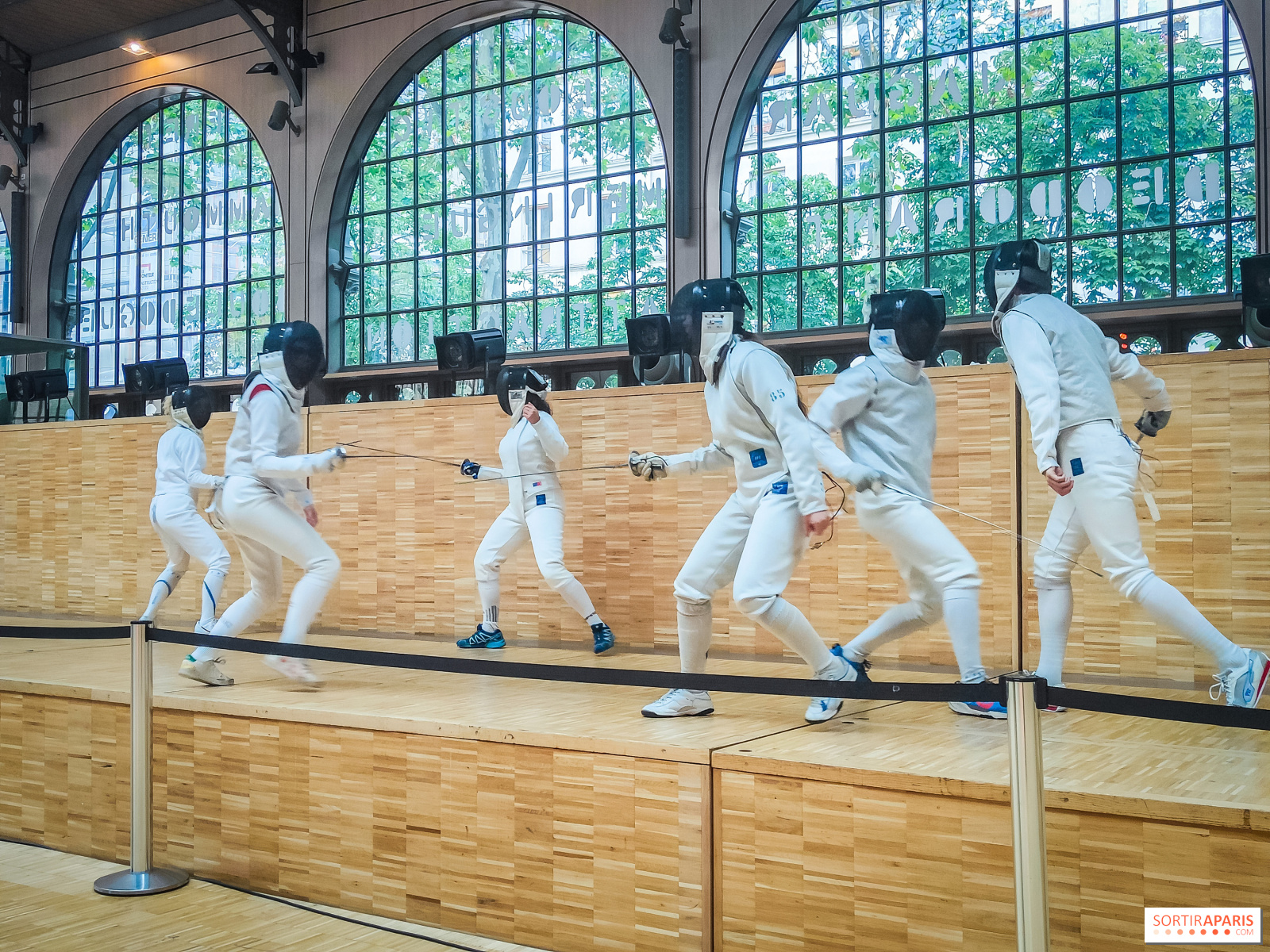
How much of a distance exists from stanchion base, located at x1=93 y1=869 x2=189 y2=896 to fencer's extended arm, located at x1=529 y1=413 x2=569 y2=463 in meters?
2.26

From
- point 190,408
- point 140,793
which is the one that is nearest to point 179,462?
point 190,408

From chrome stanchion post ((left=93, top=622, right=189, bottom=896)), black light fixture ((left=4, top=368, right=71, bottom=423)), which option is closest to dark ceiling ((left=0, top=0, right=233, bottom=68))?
black light fixture ((left=4, top=368, right=71, bottom=423))

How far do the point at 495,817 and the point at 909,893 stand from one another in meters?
1.05

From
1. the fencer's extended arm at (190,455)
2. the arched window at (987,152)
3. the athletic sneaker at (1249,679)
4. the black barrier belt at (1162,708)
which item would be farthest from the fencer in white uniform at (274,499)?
the arched window at (987,152)

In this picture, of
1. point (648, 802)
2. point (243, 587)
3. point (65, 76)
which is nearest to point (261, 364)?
point (243, 587)

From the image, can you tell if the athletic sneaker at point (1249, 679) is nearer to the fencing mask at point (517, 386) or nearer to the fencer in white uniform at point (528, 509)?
the fencer in white uniform at point (528, 509)

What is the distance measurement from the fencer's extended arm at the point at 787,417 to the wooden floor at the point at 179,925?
134 centimetres

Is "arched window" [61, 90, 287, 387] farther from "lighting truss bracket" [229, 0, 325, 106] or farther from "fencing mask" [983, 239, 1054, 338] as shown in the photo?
"fencing mask" [983, 239, 1054, 338]

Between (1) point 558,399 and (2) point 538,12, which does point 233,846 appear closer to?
(1) point 558,399

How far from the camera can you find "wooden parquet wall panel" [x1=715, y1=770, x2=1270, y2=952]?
2.01m

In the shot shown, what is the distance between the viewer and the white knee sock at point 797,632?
2887mm

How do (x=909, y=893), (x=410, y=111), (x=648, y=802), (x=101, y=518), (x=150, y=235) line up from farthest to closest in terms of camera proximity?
(x=150, y=235) < (x=410, y=111) < (x=101, y=518) < (x=648, y=802) < (x=909, y=893)

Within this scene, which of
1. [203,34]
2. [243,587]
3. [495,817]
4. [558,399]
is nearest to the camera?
[495,817]

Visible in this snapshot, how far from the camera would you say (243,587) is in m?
4.55
